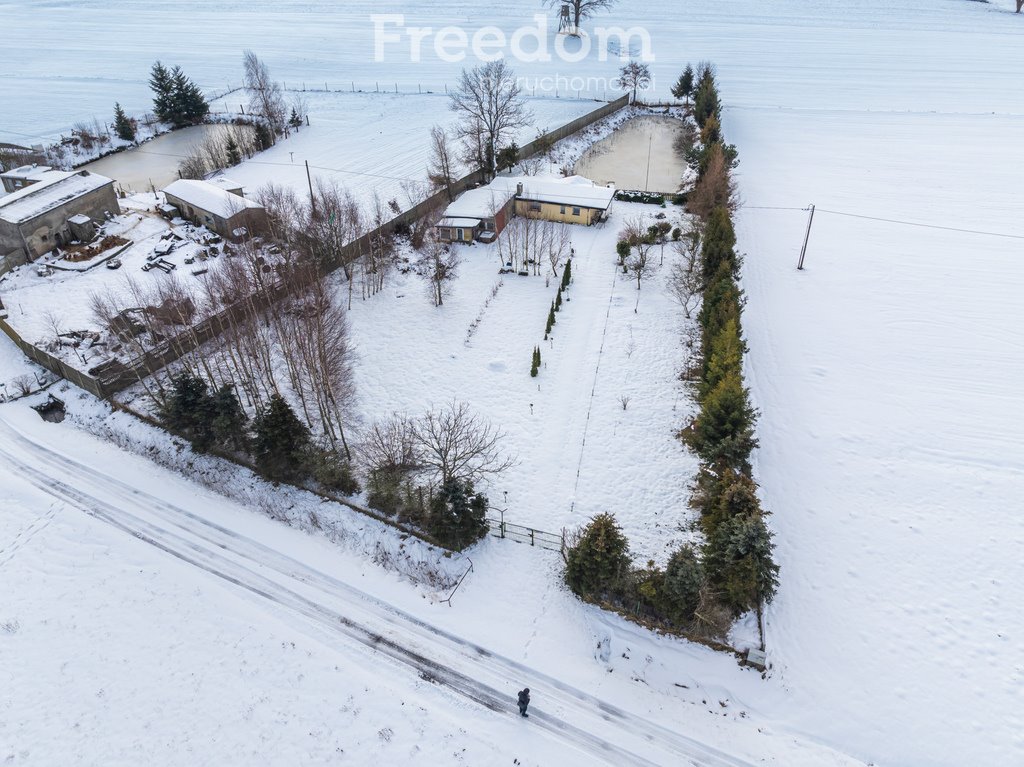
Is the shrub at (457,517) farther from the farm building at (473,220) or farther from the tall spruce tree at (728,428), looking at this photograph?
the farm building at (473,220)

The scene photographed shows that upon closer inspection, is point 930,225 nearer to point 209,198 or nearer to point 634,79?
point 634,79

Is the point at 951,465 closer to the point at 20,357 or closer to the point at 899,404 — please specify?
the point at 899,404

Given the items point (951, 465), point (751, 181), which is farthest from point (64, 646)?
point (751, 181)

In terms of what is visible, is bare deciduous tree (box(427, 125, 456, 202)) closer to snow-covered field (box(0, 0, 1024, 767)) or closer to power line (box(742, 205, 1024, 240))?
snow-covered field (box(0, 0, 1024, 767))

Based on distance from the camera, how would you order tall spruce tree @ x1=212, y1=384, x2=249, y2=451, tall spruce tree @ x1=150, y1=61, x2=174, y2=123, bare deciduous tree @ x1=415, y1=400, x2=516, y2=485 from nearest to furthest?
bare deciduous tree @ x1=415, y1=400, x2=516, y2=485 → tall spruce tree @ x1=212, y1=384, x2=249, y2=451 → tall spruce tree @ x1=150, y1=61, x2=174, y2=123

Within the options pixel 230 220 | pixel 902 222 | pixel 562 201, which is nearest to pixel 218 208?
pixel 230 220

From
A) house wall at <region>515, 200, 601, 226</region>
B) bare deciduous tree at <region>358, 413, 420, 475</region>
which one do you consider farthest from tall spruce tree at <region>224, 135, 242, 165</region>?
bare deciduous tree at <region>358, 413, 420, 475</region>
